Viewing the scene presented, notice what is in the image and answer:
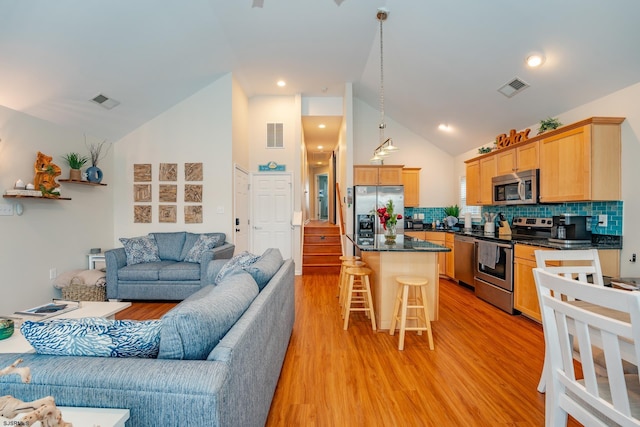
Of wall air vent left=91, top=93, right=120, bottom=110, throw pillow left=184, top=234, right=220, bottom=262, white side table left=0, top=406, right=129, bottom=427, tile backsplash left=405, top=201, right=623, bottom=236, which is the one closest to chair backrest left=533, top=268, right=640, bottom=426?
white side table left=0, top=406, right=129, bottom=427

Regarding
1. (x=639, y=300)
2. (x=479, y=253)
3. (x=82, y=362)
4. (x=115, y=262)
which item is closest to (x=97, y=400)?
(x=82, y=362)

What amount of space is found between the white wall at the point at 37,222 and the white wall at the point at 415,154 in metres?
5.00

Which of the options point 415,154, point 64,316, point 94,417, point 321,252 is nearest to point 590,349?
point 94,417

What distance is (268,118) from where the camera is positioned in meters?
6.25

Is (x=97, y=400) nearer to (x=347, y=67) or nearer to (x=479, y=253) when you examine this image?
(x=479, y=253)

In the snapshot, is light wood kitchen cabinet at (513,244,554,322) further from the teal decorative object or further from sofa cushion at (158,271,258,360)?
the teal decorative object

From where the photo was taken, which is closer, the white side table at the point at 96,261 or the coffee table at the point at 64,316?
the coffee table at the point at 64,316

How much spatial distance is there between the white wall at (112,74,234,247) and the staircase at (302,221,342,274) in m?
1.80

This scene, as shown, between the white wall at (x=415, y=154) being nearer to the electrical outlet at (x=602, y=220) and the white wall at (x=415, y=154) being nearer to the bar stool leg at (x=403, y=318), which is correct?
the electrical outlet at (x=602, y=220)

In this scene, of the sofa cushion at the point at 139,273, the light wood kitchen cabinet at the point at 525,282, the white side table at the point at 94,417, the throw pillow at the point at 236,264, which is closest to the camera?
the white side table at the point at 94,417

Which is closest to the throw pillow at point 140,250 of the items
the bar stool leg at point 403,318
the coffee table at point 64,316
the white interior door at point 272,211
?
the coffee table at point 64,316

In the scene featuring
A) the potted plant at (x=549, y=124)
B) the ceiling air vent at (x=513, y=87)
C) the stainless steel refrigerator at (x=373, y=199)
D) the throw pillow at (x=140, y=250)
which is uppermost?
the ceiling air vent at (x=513, y=87)

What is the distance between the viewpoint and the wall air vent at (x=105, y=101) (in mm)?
4062

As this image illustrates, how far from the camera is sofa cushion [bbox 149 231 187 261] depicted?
4703mm
